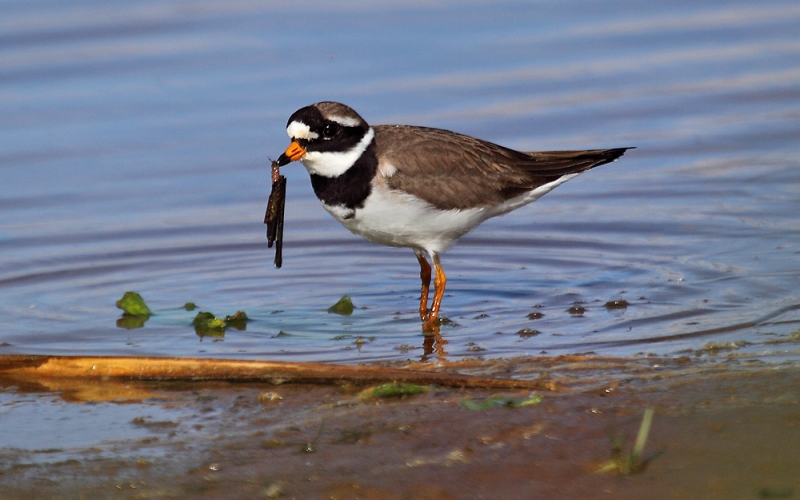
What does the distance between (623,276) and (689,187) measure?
2.55 m

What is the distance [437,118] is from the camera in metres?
12.4

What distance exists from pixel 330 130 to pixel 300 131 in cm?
21

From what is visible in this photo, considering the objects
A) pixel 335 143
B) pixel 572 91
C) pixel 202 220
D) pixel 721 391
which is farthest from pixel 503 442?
pixel 572 91

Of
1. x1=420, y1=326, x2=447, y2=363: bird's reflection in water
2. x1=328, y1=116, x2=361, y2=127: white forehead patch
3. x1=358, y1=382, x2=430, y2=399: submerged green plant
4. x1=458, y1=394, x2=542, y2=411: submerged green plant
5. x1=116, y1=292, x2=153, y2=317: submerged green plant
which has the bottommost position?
x1=458, y1=394, x2=542, y2=411: submerged green plant

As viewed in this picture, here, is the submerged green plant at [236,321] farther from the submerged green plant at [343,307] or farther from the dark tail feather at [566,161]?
the dark tail feather at [566,161]

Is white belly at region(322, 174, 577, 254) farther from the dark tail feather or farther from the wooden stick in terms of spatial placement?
the wooden stick

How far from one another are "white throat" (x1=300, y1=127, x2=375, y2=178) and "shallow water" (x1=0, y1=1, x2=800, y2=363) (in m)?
1.01

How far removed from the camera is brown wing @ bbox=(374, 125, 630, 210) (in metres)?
7.95

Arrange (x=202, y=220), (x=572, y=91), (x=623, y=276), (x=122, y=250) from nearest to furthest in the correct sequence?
(x=623, y=276) → (x=122, y=250) → (x=202, y=220) → (x=572, y=91)

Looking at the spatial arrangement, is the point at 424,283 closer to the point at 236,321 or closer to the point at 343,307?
the point at 343,307

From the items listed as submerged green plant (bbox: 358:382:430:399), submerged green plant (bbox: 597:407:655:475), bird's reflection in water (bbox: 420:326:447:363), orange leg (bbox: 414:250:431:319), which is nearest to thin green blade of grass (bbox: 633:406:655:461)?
submerged green plant (bbox: 597:407:655:475)

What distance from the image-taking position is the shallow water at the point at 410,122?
7.50m

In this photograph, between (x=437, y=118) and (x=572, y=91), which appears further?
(x=572, y=91)

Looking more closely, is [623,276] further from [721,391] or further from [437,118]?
[437,118]
